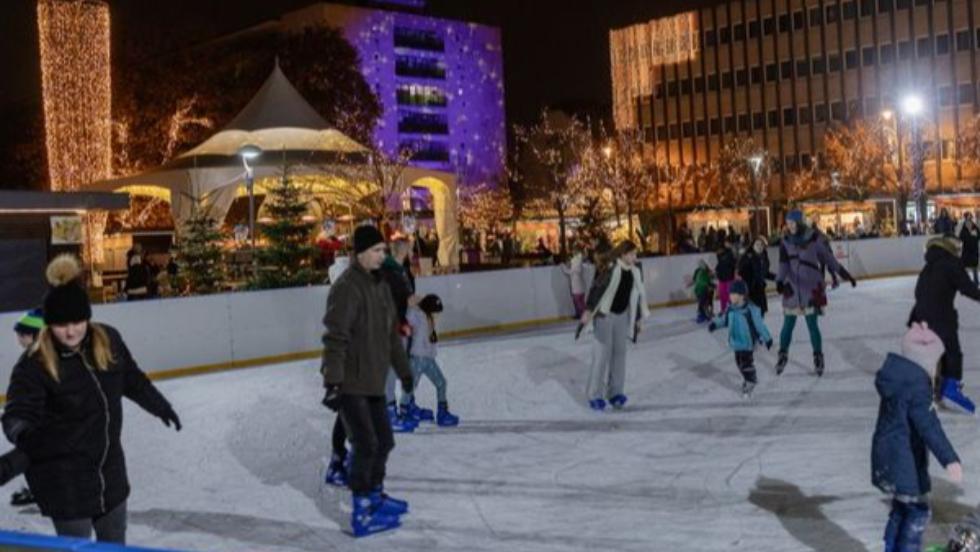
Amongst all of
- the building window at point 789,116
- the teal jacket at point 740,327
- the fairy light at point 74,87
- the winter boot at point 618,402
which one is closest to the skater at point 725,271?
the teal jacket at point 740,327

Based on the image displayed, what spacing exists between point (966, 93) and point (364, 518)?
59.2m

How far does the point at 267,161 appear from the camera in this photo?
21828 millimetres

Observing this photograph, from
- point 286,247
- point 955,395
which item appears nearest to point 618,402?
point 955,395

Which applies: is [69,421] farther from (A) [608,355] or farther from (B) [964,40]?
(B) [964,40]

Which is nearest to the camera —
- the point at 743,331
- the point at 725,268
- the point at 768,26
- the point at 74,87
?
the point at 743,331

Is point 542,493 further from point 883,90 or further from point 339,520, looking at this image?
point 883,90

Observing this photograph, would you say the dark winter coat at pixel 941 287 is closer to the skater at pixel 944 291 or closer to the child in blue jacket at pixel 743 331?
the skater at pixel 944 291

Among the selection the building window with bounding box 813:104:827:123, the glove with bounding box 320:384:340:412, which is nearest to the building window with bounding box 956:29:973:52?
the building window with bounding box 813:104:827:123

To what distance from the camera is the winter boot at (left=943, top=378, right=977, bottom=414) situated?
798cm

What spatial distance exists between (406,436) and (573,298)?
10146mm

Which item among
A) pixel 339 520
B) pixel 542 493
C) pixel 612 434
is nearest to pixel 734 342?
pixel 612 434

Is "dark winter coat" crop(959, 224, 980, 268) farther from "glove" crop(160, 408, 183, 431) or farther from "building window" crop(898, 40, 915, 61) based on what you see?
"building window" crop(898, 40, 915, 61)

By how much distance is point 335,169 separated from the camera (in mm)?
23188

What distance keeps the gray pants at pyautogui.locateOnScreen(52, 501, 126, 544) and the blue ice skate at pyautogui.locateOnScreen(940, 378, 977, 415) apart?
621cm
